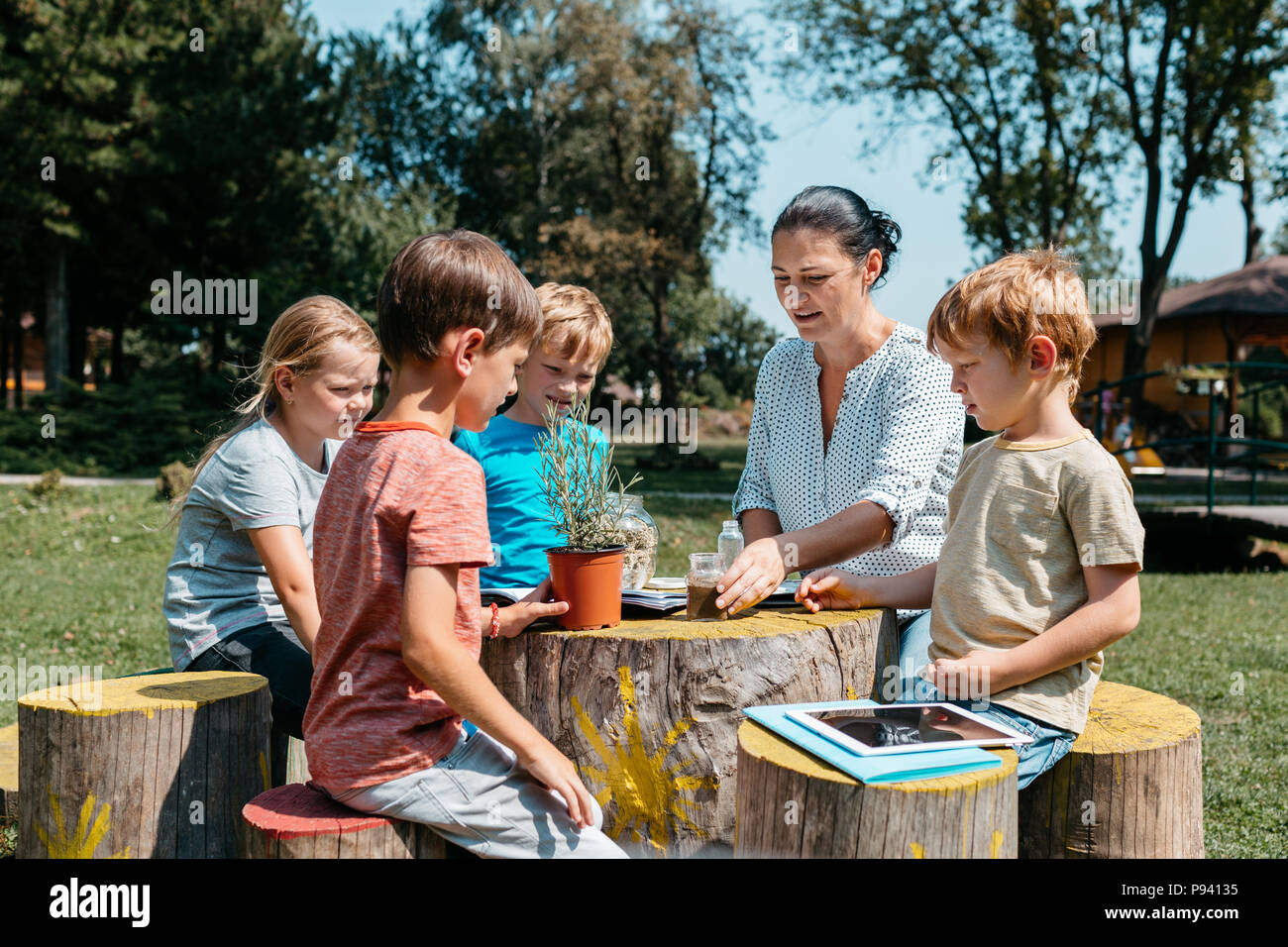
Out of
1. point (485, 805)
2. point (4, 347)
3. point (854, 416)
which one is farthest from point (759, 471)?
point (4, 347)

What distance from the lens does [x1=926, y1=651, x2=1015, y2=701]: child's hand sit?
8.15 feet

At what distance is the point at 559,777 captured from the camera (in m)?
2.15

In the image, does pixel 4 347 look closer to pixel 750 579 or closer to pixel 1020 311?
pixel 750 579

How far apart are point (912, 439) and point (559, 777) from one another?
1.67 m

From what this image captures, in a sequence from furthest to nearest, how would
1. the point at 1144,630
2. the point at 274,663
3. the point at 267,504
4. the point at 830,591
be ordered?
the point at 1144,630 < the point at 274,663 < the point at 267,504 < the point at 830,591

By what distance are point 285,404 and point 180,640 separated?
0.85 meters

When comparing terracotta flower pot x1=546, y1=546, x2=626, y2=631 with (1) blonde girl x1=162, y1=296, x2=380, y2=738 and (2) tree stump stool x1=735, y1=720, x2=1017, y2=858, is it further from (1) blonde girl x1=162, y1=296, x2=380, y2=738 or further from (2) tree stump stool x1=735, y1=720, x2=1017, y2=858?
(1) blonde girl x1=162, y1=296, x2=380, y2=738

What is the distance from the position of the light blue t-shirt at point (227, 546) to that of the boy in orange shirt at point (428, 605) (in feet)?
3.65

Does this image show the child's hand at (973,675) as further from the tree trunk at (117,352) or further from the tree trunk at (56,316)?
the tree trunk at (117,352)

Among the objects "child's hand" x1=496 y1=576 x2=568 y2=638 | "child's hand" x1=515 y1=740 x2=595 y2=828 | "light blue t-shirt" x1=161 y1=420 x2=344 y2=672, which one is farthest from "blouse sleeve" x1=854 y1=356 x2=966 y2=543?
"light blue t-shirt" x1=161 y1=420 x2=344 y2=672

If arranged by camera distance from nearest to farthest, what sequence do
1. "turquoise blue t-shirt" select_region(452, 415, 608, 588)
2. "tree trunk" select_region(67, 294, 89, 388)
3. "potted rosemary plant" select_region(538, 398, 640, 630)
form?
"potted rosemary plant" select_region(538, 398, 640, 630) → "turquoise blue t-shirt" select_region(452, 415, 608, 588) → "tree trunk" select_region(67, 294, 89, 388)

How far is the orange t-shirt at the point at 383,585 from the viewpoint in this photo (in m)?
2.06

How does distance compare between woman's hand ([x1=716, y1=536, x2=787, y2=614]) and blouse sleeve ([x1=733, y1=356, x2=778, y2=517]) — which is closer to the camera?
woman's hand ([x1=716, y1=536, x2=787, y2=614])
